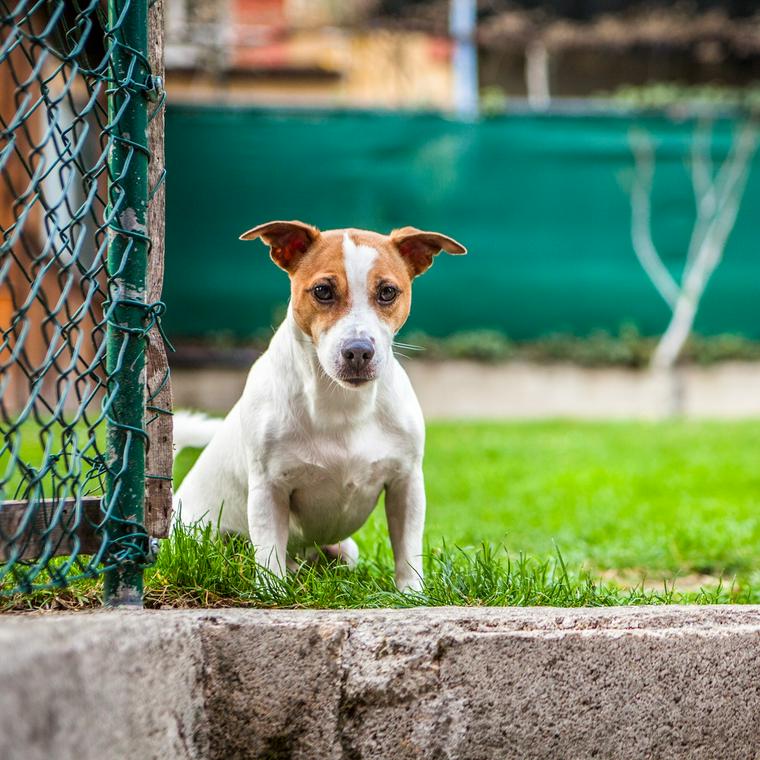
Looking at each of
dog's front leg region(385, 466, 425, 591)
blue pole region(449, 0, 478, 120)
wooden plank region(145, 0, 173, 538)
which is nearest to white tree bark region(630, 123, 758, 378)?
blue pole region(449, 0, 478, 120)

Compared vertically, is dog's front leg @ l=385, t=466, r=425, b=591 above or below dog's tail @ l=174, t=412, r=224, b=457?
below

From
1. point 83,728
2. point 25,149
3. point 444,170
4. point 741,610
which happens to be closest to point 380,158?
point 444,170

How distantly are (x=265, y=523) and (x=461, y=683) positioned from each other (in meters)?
0.92

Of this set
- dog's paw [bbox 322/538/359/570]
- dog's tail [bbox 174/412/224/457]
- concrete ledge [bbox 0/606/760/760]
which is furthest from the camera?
dog's tail [bbox 174/412/224/457]

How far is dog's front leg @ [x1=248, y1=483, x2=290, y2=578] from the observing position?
10.2 ft

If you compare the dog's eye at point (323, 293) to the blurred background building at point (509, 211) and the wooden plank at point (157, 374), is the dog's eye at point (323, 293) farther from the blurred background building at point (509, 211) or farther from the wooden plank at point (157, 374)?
the blurred background building at point (509, 211)

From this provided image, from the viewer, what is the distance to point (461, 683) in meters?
2.40

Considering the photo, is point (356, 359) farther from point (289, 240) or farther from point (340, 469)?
point (289, 240)

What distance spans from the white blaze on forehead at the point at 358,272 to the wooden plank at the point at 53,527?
3.10ft

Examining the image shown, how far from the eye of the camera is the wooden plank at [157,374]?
8.51 feet

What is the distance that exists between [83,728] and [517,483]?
492 centimetres

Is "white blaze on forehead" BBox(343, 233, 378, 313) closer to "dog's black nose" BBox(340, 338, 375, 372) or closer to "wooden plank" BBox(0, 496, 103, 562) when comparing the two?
"dog's black nose" BBox(340, 338, 375, 372)

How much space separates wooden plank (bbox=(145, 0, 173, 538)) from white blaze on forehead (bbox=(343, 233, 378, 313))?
0.61 metres

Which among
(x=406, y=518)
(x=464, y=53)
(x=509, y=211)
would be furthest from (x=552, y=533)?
(x=464, y=53)
